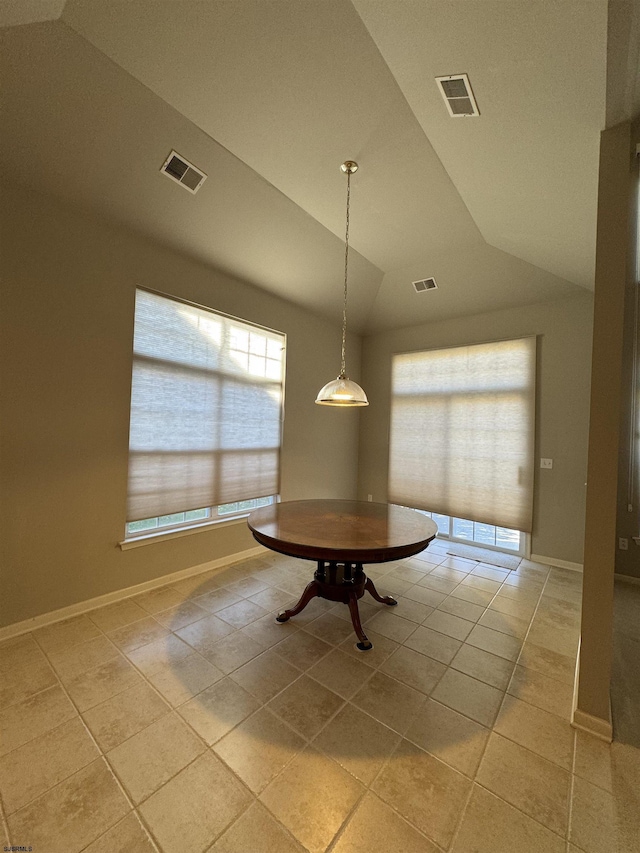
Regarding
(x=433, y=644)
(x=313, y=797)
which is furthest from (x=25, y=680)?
(x=433, y=644)

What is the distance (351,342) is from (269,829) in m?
4.99

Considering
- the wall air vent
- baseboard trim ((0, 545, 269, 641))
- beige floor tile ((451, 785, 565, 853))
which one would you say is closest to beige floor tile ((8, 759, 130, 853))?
beige floor tile ((451, 785, 565, 853))

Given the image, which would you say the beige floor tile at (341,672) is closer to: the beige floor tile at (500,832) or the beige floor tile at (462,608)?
the beige floor tile at (500,832)

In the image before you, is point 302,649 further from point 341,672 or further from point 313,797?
point 313,797

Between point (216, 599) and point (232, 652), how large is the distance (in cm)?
75

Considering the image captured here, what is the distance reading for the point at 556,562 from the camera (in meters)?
3.76

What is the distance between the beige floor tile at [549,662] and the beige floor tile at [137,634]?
2.44m

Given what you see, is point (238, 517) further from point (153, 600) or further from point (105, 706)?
point (105, 706)

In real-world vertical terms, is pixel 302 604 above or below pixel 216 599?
above

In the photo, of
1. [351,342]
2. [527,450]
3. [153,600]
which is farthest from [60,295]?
[527,450]

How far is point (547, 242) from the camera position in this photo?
2.99 metres

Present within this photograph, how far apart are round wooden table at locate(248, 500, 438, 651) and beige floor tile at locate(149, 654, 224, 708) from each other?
63 centimetres

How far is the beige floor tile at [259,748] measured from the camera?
1399mm

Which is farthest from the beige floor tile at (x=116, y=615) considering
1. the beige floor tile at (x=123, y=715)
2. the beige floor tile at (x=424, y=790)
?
the beige floor tile at (x=424, y=790)
